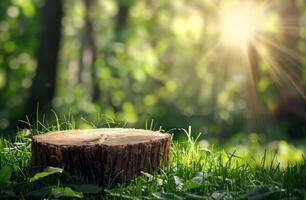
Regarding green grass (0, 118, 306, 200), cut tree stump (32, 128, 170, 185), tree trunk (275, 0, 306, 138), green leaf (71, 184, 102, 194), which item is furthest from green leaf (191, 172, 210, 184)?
tree trunk (275, 0, 306, 138)

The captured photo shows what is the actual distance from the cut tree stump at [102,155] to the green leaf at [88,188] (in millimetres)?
213

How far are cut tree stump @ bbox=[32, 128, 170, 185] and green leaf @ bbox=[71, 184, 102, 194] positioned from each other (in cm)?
21

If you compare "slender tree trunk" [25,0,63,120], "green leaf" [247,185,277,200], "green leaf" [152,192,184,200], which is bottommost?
"green leaf" [152,192,184,200]

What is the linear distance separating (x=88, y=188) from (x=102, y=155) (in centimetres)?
34

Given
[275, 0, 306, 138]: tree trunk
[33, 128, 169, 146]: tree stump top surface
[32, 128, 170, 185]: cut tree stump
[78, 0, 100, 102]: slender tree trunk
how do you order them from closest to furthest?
[32, 128, 170, 185]: cut tree stump, [33, 128, 169, 146]: tree stump top surface, [275, 0, 306, 138]: tree trunk, [78, 0, 100, 102]: slender tree trunk

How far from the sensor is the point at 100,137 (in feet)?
16.7

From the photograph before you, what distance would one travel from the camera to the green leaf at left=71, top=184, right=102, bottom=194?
4438 millimetres

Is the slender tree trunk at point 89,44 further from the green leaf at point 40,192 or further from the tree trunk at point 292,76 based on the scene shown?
the green leaf at point 40,192

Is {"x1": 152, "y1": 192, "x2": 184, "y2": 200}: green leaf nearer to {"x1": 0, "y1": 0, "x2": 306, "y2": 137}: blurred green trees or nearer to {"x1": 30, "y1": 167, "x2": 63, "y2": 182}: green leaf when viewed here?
{"x1": 30, "y1": 167, "x2": 63, "y2": 182}: green leaf

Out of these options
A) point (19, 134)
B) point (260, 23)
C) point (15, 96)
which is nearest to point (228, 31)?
point (260, 23)

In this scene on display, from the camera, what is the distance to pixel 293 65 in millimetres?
15898

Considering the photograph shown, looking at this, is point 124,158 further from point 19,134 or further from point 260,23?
point 260,23

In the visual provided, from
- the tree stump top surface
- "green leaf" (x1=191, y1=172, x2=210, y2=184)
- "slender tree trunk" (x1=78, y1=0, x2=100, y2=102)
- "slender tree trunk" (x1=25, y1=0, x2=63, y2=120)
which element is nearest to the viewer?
"green leaf" (x1=191, y1=172, x2=210, y2=184)

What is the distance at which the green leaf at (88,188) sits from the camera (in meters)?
4.44
